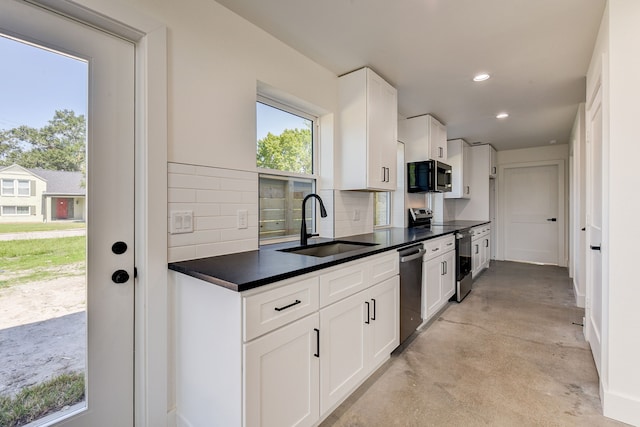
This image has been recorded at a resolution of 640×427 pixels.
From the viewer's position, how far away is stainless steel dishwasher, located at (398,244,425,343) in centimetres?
229

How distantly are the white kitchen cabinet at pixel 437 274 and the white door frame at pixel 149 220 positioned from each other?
2139 mm

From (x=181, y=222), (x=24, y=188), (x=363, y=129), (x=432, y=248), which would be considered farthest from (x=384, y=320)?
(x=24, y=188)

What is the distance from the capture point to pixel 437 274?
2982 mm

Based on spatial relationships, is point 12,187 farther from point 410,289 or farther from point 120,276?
point 410,289

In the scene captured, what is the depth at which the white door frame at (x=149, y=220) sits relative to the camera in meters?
1.44

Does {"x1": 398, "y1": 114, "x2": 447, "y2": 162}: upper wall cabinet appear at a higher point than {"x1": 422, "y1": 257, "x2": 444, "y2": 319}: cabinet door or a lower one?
higher

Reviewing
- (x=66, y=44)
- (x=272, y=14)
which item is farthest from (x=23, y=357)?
(x=272, y=14)

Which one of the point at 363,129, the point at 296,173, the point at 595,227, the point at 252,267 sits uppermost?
the point at 363,129

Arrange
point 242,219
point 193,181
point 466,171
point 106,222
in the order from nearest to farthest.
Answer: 1. point 106,222
2. point 193,181
3. point 242,219
4. point 466,171

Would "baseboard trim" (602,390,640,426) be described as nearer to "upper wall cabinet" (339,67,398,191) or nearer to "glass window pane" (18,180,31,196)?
"upper wall cabinet" (339,67,398,191)

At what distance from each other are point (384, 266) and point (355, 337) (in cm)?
54

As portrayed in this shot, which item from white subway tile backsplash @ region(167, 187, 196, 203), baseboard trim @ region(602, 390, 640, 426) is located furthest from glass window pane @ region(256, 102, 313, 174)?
baseboard trim @ region(602, 390, 640, 426)

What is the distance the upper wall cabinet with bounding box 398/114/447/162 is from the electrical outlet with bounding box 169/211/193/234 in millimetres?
3116

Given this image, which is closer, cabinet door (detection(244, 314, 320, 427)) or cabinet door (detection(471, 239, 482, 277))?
cabinet door (detection(244, 314, 320, 427))
